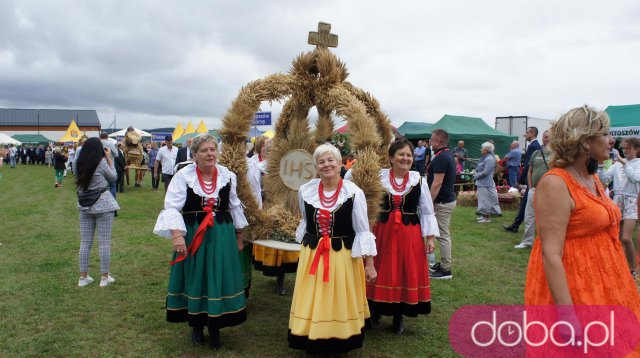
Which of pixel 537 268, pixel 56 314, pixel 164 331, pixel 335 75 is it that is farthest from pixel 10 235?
pixel 537 268

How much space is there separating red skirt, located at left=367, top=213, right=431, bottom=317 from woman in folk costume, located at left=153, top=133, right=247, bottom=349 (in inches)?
51.1

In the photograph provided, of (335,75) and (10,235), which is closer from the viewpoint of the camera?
(335,75)

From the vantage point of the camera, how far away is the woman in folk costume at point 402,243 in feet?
14.4

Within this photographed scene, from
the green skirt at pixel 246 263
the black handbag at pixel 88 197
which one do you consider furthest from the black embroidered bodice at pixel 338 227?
the black handbag at pixel 88 197

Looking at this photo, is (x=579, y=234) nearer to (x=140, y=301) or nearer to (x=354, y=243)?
(x=354, y=243)

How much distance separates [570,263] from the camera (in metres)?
2.11

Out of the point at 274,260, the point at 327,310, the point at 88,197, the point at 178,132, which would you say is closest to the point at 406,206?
the point at 327,310

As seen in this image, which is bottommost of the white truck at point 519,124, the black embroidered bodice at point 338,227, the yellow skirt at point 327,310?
the yellow skirt at point 327,310

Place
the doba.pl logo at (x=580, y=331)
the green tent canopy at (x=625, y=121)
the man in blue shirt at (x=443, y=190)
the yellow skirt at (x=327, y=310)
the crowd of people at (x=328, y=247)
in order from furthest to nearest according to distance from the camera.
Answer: the green tent canopy at (x=625, y=121) < the man in blue shirt at (x=443, y=190) < the yellow skirt at (x=327, y=310) < the crowd of people at (x=328, y=247) < the doba.pl logo at (x=580, y=331)

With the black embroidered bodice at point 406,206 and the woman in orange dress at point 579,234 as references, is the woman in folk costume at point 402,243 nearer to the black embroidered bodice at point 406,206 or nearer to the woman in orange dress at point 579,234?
the black embroidered bodice at point 406,206

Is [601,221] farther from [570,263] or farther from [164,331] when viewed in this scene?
[164,331]

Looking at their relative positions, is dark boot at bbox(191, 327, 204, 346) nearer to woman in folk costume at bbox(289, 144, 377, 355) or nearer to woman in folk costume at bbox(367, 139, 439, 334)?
woman in folk costume at bbox(289, 144, 377, 355)

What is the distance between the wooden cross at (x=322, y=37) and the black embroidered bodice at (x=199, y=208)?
1.82 metres

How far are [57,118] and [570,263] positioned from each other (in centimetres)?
8608
